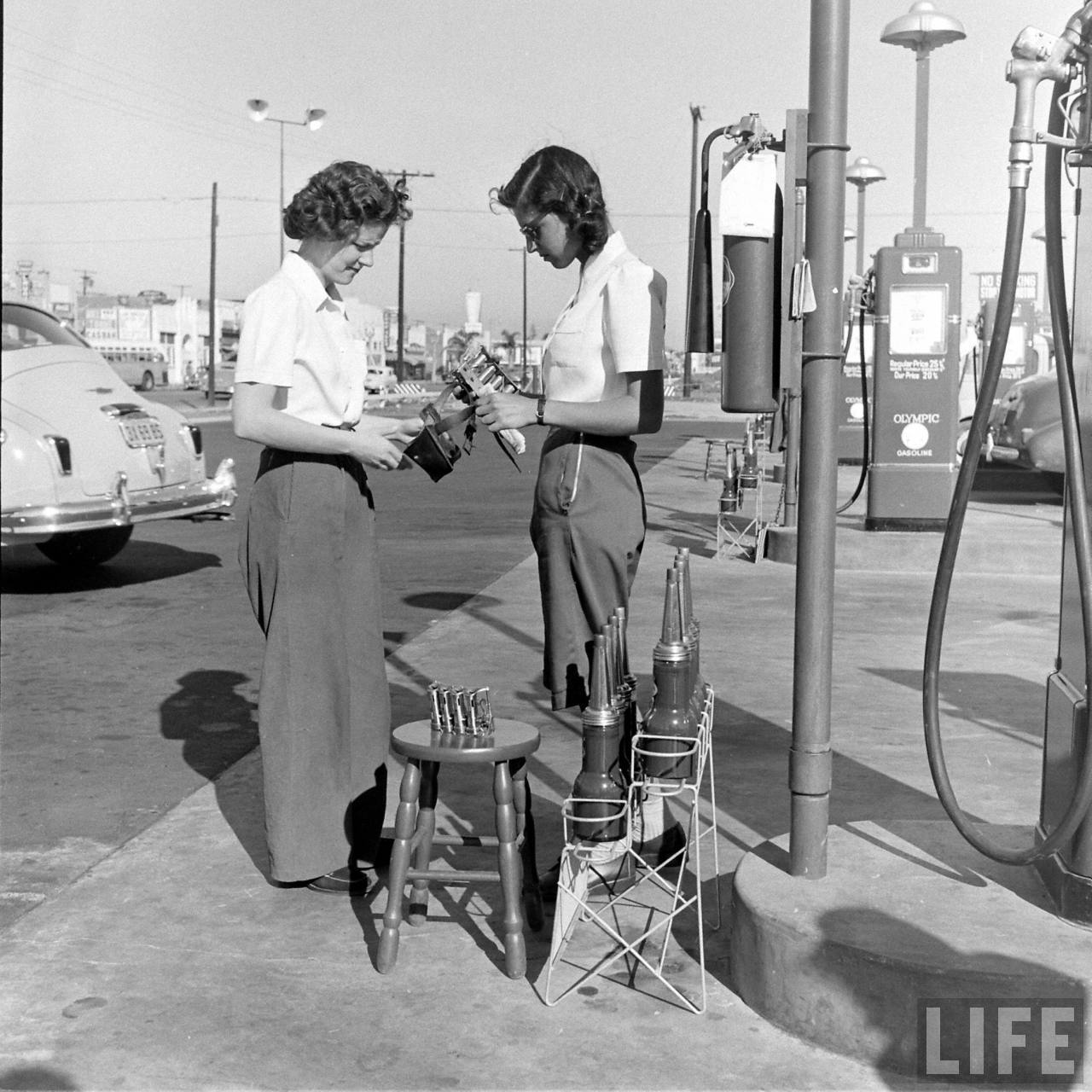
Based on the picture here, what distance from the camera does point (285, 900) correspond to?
416 centimetres

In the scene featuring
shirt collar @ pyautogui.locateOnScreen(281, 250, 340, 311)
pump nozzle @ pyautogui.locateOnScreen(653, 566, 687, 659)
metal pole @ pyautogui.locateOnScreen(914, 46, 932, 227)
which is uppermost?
metal pole @ pyautogui.locateOnScreen(914, 46, 932, 227)

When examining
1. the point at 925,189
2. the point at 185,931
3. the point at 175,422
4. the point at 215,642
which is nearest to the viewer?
the point at 185,931

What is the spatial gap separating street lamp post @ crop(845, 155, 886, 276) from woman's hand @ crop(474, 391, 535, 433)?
17.5 metres

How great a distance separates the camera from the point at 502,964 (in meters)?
3.69

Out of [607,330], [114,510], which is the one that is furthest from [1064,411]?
[114,510]

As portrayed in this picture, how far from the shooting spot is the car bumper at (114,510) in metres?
9.45

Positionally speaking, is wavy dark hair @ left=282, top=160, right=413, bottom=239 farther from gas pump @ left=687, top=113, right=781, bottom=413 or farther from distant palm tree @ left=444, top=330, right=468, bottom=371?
gas pump @ left=687, top=113, right=781, bottom=413

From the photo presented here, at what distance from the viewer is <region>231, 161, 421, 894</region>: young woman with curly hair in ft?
13.2

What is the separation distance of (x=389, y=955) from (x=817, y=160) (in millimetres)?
2141

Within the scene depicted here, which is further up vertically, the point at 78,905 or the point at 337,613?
the point at 337,613

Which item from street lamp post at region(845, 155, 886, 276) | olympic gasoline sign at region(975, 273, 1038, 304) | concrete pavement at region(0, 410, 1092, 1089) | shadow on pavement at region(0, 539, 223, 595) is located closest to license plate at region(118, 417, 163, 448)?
shadow on pavement at region(0, 539, 223, 595)

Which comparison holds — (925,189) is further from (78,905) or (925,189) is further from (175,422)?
(78,905)

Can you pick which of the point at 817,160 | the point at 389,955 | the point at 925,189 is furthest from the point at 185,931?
the point at 925,189

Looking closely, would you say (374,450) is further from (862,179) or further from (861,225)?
(861,225)
